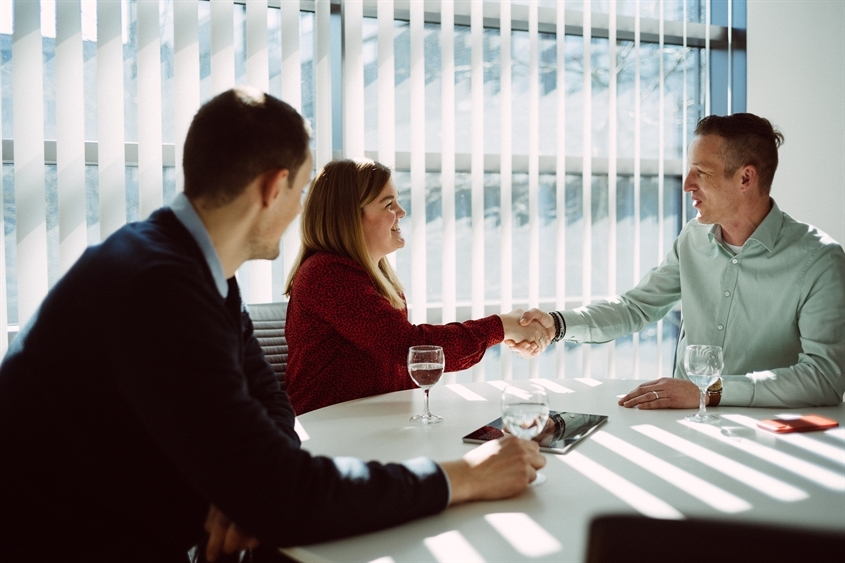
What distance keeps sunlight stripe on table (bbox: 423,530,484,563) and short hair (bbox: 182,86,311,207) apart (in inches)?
26.0

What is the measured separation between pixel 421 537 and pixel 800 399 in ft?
4.08

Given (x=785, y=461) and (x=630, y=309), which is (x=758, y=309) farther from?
(x=785, y=461)

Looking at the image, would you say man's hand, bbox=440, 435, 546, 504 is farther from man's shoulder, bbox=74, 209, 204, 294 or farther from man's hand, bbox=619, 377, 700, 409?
man's hand, bbox=619, 377, 700, 409

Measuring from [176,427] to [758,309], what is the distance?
1.82 metres

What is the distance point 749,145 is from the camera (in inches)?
87.0

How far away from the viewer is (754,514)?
105cm

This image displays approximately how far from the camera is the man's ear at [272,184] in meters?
1.17

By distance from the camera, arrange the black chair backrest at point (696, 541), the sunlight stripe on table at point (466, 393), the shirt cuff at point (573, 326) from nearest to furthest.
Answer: the black chair backrest at point (696, 541), the sunlight stripe on table at point (466, 393), the shirt cuff at point (573, 326)

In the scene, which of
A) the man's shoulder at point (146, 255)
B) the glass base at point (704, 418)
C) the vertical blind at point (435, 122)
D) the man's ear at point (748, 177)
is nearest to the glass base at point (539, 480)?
the glass base at point (704, 418)

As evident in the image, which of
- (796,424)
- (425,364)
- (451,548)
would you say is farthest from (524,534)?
(796,424)

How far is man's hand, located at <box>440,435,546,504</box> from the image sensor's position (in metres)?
1.08

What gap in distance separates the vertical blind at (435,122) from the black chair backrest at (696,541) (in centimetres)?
249

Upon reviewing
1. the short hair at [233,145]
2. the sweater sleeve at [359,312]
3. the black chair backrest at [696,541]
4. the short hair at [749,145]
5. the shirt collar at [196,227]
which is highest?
the short hair at [749,145]

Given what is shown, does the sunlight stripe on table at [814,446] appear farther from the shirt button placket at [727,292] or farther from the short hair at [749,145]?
the short hair at [749,145]
